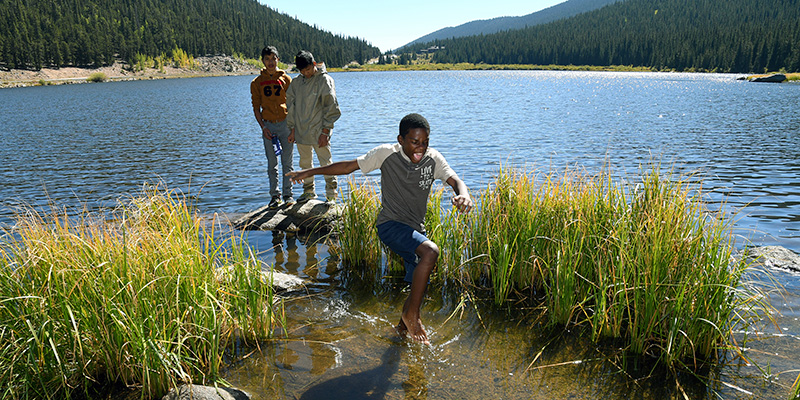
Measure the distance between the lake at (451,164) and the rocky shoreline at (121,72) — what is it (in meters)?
78.4

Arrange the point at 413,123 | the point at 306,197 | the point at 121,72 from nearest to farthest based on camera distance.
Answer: the point at 413,123 → the point at 306,197 → the point at 121,72

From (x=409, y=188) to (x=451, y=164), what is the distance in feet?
46.5

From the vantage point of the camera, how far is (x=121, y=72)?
5364 inches

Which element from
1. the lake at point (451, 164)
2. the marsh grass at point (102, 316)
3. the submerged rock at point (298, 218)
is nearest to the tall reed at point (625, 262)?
the lake at point (451, 164)

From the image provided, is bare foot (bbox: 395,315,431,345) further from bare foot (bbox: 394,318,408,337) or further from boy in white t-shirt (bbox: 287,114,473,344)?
bare foot (bbox: 394,318,408,337)

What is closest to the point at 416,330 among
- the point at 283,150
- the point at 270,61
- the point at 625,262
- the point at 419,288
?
the point at 419,288

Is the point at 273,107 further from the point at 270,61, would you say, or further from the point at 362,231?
the point at 362,231

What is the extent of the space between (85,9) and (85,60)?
56.0 meters

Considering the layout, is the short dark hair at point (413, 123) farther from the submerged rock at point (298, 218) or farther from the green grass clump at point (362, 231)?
the submerged rock at point (298, 218)

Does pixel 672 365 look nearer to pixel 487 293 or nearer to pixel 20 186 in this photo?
pixel 487 293

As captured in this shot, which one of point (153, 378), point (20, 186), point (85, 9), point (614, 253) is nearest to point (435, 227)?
point (614, 253)

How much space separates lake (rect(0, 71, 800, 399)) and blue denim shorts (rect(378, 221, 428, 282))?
94 cm

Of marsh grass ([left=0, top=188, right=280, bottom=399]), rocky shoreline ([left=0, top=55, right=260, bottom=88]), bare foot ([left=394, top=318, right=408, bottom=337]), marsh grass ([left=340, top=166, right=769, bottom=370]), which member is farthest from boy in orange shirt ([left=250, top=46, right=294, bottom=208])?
rocky shoreline ([left=0, top=55, right=260, bottom=88])

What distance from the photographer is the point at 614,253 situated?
4.81m
